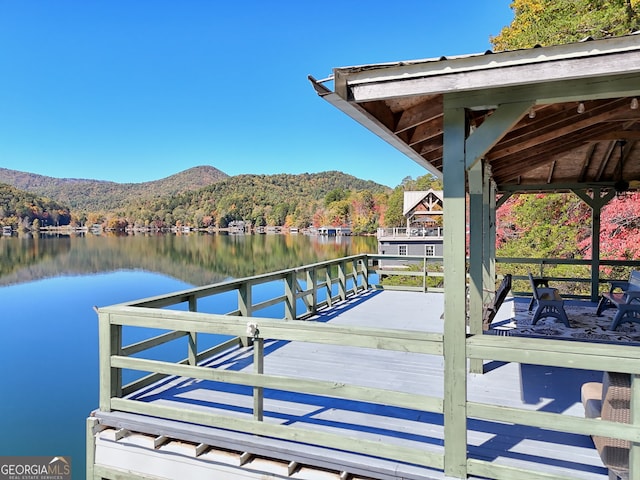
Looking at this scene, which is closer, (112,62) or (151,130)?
(112,62)

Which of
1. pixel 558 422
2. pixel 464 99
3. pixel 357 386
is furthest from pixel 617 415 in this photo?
pixel 464 99

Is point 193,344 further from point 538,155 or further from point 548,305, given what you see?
point 538,155

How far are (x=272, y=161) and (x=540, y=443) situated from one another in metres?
102

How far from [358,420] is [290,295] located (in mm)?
3206

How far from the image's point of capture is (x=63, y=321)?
18.1 metres

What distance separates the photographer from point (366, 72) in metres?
2.40

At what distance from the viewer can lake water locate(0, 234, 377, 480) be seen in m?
8.67

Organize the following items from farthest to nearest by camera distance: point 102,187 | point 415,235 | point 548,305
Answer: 1. point 102,187
2. point 415,235
3. point 548,305

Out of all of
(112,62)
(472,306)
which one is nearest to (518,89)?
(472,306)

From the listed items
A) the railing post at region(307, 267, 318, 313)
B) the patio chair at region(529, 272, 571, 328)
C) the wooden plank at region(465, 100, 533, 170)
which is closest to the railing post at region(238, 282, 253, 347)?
the railing post at region(307, 267, 318, 313)

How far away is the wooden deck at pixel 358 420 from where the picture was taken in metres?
2.55

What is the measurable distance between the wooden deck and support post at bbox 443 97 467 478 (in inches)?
7.2

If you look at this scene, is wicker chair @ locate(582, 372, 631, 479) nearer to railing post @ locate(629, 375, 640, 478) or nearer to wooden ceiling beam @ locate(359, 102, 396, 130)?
railing post @ locate(629, 375, 640, 478)

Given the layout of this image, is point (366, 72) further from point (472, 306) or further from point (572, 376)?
point (572, 376)
